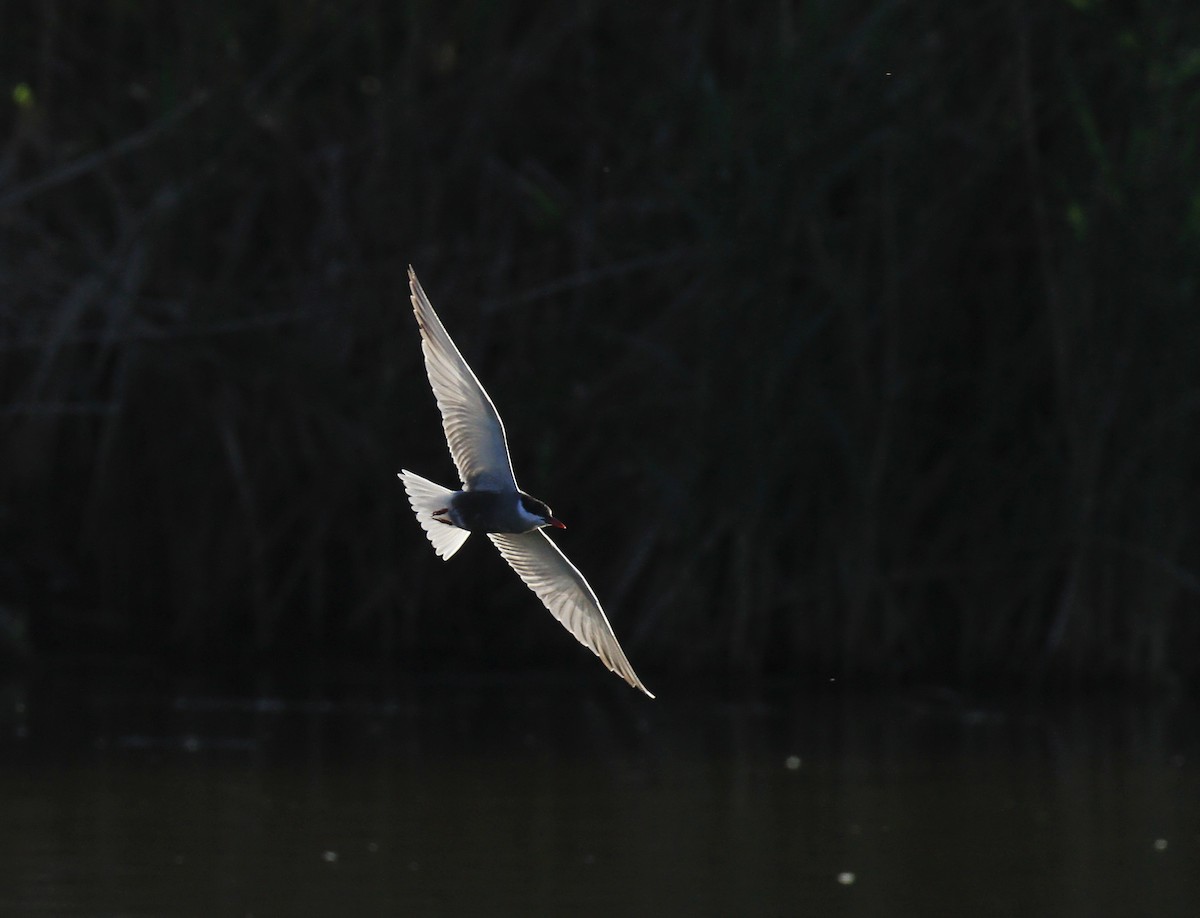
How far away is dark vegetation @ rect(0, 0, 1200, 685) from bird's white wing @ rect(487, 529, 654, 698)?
11.7 feet

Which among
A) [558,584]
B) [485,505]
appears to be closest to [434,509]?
[485,505]

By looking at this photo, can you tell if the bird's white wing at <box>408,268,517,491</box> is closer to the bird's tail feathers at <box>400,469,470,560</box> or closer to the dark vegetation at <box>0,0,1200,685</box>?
the bird's tail feathers at <box>400,469,470,560</box>

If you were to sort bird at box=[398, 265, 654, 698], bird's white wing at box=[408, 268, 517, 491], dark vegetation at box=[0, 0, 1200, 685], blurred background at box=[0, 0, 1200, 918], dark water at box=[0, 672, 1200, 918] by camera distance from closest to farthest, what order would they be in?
bird at box=[398, 265, 654, 698] → bird's white wing at box=[408, 268, 517, 491] → dark water at box=[0, 672, 1200, 918] → blurred background at box=[0, 0, 1200, 918] → dark vegetation at box=[0, 0, 1200, 685]

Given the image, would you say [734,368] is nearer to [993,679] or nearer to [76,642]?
[993,679]

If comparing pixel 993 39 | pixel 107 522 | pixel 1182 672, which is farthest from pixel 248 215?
pixel 1182 672

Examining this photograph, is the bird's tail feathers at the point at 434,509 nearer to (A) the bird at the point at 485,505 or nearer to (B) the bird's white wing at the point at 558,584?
(A) the bird at the point at 485,505

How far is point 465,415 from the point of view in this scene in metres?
5.28

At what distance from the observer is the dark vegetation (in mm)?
9078

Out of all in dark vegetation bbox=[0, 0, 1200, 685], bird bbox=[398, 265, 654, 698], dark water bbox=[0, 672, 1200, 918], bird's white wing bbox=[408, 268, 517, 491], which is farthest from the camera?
dark vegetation bbox=[0, 0, 1200, 685]

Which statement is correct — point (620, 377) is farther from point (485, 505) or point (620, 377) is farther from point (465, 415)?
point (485, 505)

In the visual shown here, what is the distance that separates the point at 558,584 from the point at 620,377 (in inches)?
164

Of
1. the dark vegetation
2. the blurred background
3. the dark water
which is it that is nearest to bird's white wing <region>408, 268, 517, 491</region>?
the dark water

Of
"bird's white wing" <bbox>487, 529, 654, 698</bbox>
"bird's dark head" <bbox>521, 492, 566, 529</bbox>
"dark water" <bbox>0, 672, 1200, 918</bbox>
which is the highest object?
"bird's dark head" <bbox>521, 492, 566, 529</bbox>

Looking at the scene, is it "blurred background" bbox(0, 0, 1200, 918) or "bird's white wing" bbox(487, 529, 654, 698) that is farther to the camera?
"blurred background" bbox(0, 0, 1200, 918)
